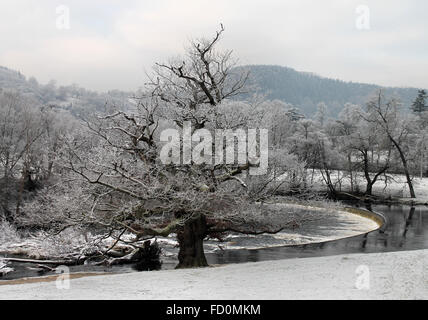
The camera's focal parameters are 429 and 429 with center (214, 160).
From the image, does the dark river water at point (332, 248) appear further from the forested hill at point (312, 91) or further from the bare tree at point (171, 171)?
the forested hill at point (312, 91)

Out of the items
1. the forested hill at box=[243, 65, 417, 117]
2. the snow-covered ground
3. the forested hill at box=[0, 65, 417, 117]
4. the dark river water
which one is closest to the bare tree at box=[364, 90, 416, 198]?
the dark river water

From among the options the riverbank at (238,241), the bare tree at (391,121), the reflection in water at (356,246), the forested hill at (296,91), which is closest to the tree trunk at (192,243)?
the riverbank at (238,241)

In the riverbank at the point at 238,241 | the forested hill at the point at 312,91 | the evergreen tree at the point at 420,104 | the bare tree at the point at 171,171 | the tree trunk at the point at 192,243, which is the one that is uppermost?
the forested hill at the point at 312,91

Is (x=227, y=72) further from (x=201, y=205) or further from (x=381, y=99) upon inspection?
(x=381, y=99)

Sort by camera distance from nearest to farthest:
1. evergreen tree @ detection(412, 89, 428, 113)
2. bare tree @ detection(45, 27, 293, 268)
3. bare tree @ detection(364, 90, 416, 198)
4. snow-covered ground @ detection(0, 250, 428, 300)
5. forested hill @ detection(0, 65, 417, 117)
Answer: snow-covered ground @ detection(0, 250, 428, 300) → bare tree @ detection(45, 27, 293, 268) → bare tree @ detection(364, 90, 416, 198) → evergreen tree @ detection(412, 89, 428, 113) → forested hill @ detection(0, 65, 417, 117)

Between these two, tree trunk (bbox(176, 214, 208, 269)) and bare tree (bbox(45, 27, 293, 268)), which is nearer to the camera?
bare tree (bbox(45, 27, 293, 268))

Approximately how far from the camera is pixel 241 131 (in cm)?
1411

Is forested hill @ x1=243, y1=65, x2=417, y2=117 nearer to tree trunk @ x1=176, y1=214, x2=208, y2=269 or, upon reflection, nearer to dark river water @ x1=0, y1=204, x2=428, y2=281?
dark river water @ x1=0, y1=204, x2=428, y2=281

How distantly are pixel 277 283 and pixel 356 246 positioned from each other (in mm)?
14738

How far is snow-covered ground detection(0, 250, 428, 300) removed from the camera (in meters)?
8.74

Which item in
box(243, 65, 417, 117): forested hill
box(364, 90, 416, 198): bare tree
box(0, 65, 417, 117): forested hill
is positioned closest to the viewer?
box(364, 90, 416, 198): bare tree

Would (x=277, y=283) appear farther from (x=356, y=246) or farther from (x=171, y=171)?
(x=356, y=246)

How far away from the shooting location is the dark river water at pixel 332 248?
1889cm

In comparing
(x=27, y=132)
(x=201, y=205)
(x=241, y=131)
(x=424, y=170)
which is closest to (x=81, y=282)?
(x=201, y=205)
